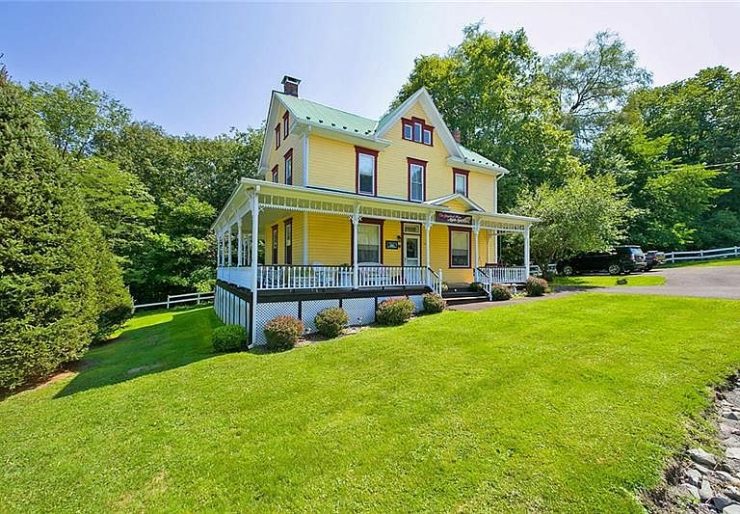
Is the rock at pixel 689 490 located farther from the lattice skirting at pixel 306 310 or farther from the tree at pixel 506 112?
the tree at pixel 506 112

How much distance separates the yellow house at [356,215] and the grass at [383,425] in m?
2.95

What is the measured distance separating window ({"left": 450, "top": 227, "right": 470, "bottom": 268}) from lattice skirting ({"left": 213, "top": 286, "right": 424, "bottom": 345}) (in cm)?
568

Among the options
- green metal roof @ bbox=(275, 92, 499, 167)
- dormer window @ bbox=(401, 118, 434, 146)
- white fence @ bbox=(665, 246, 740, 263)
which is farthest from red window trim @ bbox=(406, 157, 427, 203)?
white fence @ bbox=(665, 246, 740, 263)

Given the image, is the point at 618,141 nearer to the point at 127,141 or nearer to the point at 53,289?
the point at 53,289

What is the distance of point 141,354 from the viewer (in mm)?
10750

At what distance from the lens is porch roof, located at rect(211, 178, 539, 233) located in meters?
10.8

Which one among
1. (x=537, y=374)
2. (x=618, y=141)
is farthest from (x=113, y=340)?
(x=618, y=141)

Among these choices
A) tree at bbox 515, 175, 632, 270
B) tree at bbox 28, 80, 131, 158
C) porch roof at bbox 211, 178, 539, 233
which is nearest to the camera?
porch roof at bbox 211, 178, 539, 233

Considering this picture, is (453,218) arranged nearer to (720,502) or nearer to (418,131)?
(418,131)

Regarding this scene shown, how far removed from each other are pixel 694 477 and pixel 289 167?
16.1m

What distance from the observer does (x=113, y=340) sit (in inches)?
554

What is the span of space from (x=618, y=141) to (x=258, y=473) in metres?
42.1

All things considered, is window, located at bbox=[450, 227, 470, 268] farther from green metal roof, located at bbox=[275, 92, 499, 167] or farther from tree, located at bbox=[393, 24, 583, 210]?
tree, located at bbox=[393, 24, 583, 210]

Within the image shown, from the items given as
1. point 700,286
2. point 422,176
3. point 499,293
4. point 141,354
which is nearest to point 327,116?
point 422,176
